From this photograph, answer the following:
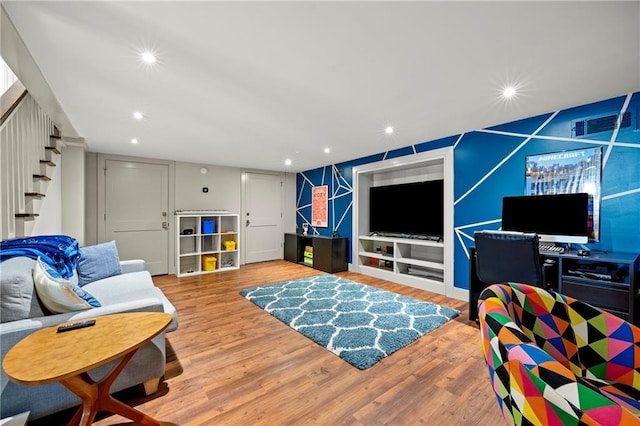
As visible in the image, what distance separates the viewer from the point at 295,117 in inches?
116

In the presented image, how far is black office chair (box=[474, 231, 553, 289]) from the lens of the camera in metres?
2.15

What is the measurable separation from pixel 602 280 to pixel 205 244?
5919mm

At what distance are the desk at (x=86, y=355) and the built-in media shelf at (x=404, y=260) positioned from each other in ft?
11.8

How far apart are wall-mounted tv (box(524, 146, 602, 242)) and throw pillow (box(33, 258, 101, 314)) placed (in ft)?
13.7

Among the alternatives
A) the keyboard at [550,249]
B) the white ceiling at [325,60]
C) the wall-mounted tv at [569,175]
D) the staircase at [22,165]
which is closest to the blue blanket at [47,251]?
the staircase at [22,165]

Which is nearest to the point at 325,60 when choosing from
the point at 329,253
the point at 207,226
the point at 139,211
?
the point at 329,253

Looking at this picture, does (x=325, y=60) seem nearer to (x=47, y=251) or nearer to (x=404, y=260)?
(x=47, y=251)

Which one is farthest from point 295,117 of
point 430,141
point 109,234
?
point 109,234

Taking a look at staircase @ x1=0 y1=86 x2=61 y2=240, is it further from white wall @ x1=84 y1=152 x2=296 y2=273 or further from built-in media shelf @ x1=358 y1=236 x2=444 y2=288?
built-in media shelf @ x1=358 y1=236 x2=444 y2=288

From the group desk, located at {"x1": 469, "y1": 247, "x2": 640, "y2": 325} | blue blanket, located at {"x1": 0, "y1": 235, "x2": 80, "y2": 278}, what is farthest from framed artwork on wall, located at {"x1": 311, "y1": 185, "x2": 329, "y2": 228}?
blue blanket, located at {"x1": 0, "y1": 235, "x2": 80, "y2": 278}

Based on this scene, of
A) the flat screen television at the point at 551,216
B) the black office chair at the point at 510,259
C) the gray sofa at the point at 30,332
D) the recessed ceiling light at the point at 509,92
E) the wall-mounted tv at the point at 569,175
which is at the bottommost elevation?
the gray sofa at the point at 30,332

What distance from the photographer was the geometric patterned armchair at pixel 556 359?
0.64 meters

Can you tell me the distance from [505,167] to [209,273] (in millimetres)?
5206

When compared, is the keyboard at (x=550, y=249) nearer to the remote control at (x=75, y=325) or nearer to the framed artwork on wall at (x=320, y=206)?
the remote control at (x=75, y=325)
